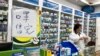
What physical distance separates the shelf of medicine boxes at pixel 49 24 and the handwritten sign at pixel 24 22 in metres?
2.77

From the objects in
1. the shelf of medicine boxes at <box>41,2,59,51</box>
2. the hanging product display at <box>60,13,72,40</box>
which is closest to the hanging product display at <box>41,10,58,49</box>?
the shelf of medicine boxes at <box>41,2,59,51</box>

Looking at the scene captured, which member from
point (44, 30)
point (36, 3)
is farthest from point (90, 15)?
point (36, 3)

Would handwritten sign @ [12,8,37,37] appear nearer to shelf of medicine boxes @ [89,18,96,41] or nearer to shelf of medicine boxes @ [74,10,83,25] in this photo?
shelf of medicine boxes @ [74,10,83,25]

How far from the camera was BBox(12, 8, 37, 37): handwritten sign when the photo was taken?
1.65 m

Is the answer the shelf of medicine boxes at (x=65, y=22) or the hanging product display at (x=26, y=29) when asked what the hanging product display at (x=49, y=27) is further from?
the hanging product display at (x=26, y=29)

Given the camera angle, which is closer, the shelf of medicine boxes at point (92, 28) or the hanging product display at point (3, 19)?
the hanging product display at point (3, 19)

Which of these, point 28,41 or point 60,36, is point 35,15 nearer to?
point 28,41

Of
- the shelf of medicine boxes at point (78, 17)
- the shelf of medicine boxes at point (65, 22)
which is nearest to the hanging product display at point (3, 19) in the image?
the shelf of medicine boxes at point (65, 22)

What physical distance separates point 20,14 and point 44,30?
309cm

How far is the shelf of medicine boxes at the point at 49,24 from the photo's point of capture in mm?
4652

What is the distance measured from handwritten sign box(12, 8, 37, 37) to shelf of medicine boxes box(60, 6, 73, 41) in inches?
155

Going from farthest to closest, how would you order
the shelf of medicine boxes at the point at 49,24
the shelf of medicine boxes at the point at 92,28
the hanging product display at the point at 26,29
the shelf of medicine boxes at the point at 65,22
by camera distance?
the shelf of medicine boxes at the point at 92,28, the shelf of medicine boxes at the point at 65,22, the shelf of medicine boxes at the point at 49,24, the hanging product display at the point at 26,29

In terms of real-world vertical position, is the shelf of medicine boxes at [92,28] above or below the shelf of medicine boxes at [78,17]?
below

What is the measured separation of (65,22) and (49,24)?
122 centimetres
